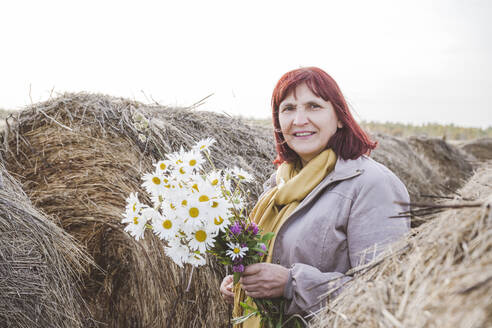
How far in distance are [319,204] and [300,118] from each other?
1.62ft

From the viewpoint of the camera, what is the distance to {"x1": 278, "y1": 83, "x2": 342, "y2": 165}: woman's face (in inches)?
77.4

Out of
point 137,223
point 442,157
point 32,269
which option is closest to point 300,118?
point 137,223

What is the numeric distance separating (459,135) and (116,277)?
73.9ft

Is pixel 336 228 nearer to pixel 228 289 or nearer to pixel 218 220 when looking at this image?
pixel 218 220

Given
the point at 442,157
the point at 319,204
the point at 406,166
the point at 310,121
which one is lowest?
the point at 442,157

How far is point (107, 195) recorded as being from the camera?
286 cm

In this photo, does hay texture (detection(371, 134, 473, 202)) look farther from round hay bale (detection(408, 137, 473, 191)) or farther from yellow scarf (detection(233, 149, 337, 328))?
yellow scarf (detection(233, 149, 337, 328))

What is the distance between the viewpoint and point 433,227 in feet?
3.44

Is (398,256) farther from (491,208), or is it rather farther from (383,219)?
(383,219)

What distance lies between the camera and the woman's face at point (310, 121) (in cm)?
197

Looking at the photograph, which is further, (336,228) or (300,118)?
(300,118)

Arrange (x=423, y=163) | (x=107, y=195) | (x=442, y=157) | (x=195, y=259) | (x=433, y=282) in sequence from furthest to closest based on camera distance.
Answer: (x=442, y=157) < (x=423, y=163) < (x=107, y=195) < (x=195, y=259) < (x=433, y=282)

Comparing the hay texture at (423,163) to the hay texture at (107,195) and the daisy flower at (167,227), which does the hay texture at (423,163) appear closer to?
the hay texture at (107,195)

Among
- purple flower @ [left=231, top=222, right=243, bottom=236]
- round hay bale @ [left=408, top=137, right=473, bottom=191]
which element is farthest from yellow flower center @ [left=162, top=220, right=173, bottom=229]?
round hay bale @ [left=408, top=137, right=473, bottom=191]
